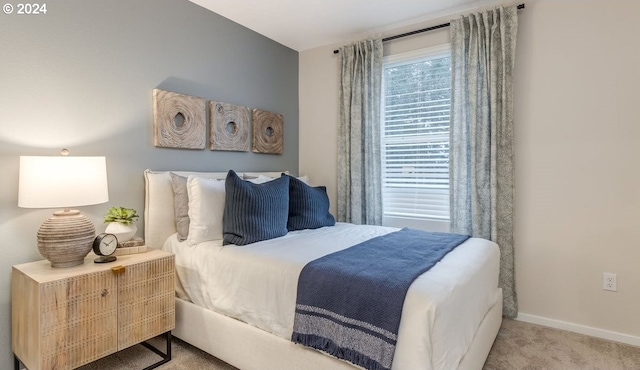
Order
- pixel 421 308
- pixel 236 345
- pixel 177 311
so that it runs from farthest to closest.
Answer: pixel 177 311, pixel 236 345, pixel 421 308

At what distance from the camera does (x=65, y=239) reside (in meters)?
1.67

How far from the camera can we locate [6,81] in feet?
5.82

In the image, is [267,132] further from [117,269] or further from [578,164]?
[578,164]

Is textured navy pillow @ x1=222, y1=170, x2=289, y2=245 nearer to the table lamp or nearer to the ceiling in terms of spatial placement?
the table lamp

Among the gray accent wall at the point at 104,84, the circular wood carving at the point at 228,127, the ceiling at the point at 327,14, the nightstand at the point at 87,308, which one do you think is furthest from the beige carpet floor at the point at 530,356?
the ceiling at the point at 327,14

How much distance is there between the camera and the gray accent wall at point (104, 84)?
1.81 metres

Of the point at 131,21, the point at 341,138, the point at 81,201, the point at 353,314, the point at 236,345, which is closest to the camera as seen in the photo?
the point at 353,314

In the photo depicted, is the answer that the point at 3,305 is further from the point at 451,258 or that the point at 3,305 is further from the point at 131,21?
the point at 451,258

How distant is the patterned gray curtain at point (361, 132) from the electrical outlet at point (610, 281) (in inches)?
67.1

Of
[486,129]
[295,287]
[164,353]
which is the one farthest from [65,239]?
[486,129]

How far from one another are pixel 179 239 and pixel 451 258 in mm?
1741

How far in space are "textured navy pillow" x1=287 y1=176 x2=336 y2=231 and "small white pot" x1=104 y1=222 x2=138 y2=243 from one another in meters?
1.08

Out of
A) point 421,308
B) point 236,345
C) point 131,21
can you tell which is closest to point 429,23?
point 131,21

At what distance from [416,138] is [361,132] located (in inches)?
20.9
